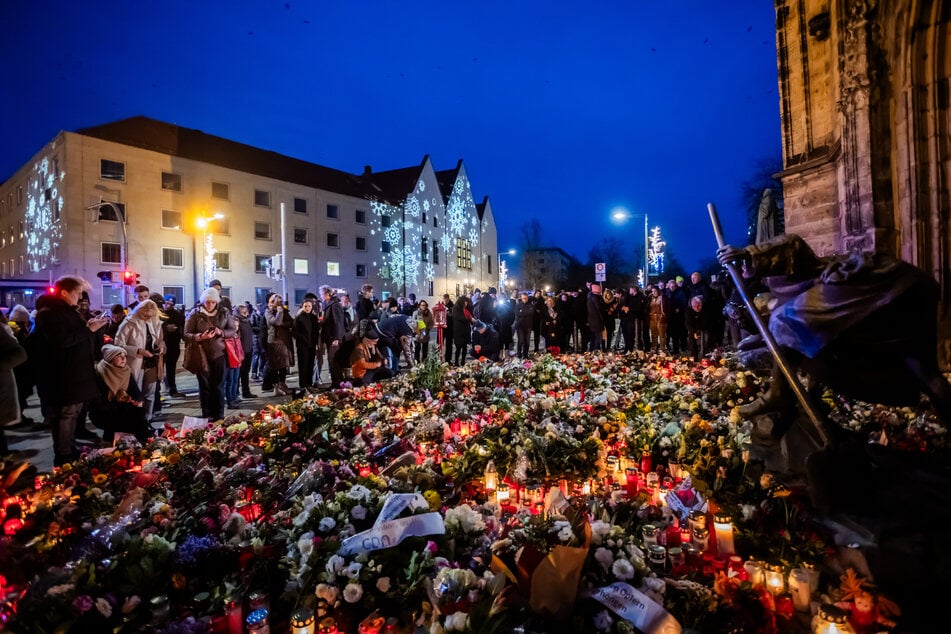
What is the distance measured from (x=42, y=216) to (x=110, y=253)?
20.9ft

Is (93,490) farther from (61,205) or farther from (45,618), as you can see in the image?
(61,205)

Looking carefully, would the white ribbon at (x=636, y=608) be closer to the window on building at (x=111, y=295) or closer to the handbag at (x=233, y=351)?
the handbag at (x=233, y=351)

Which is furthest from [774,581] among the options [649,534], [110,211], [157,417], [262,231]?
[262,231]

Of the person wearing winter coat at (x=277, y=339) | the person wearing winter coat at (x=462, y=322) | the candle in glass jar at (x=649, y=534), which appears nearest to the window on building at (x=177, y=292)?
the person wearing winter coat at (x=462, y=322)

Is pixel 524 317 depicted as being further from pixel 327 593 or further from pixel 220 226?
pixel 220 226

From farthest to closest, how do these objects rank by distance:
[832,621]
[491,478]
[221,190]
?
[221,190]
[491,478]
[832,621]

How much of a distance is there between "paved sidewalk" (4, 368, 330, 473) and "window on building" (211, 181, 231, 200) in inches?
993

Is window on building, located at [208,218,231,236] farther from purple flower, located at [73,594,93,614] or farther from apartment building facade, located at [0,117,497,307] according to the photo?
purple flower, located at [73,594,93,614]

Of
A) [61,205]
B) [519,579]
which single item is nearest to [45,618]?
[519,579]

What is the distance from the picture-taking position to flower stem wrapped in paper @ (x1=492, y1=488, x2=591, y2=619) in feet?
8.13

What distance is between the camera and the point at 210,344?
738 centimetres

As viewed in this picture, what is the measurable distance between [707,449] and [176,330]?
30.4 ft

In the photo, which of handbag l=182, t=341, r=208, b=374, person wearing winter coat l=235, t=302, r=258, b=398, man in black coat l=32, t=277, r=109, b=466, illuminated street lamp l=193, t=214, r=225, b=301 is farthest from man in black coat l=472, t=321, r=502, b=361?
illuminated street lamp l=193, t=214, r=225, b=301

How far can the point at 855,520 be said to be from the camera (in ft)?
9.39
